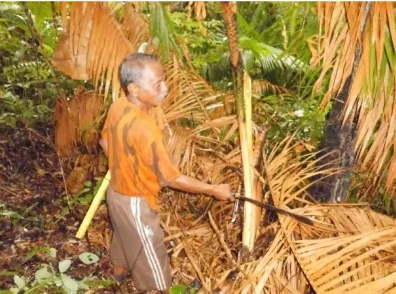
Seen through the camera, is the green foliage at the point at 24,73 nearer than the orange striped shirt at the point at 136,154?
No

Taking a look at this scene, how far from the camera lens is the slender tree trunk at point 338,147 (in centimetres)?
237

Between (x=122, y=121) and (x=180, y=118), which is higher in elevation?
(x=122, y=121)

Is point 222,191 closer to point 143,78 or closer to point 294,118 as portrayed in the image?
point 143,78

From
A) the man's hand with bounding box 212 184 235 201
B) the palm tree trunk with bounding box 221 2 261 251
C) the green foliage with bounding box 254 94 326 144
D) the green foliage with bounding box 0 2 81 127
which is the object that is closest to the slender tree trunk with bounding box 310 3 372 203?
the palm tree trunk with bounding box 221 2 261 251

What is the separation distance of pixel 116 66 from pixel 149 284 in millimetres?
1192

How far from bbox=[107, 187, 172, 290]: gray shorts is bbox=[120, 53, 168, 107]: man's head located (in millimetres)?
506

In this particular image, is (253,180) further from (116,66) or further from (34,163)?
(34,163)

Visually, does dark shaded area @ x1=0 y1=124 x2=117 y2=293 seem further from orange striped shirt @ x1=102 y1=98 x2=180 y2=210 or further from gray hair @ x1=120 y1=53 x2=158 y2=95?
gray hair @ x1=120 y1=53 x2=158 y2=95

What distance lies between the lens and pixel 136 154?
2.17 m

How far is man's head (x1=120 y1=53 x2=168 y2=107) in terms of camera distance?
2078 mm

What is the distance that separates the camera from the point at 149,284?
2494 mm

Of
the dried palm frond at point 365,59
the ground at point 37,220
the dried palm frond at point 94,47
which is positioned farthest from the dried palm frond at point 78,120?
the dried palm frond at point 365,59

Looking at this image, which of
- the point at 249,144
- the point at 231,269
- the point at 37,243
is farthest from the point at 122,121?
the point at 37,243

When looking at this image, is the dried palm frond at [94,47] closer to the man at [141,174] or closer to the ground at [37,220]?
the man at [141,174]
